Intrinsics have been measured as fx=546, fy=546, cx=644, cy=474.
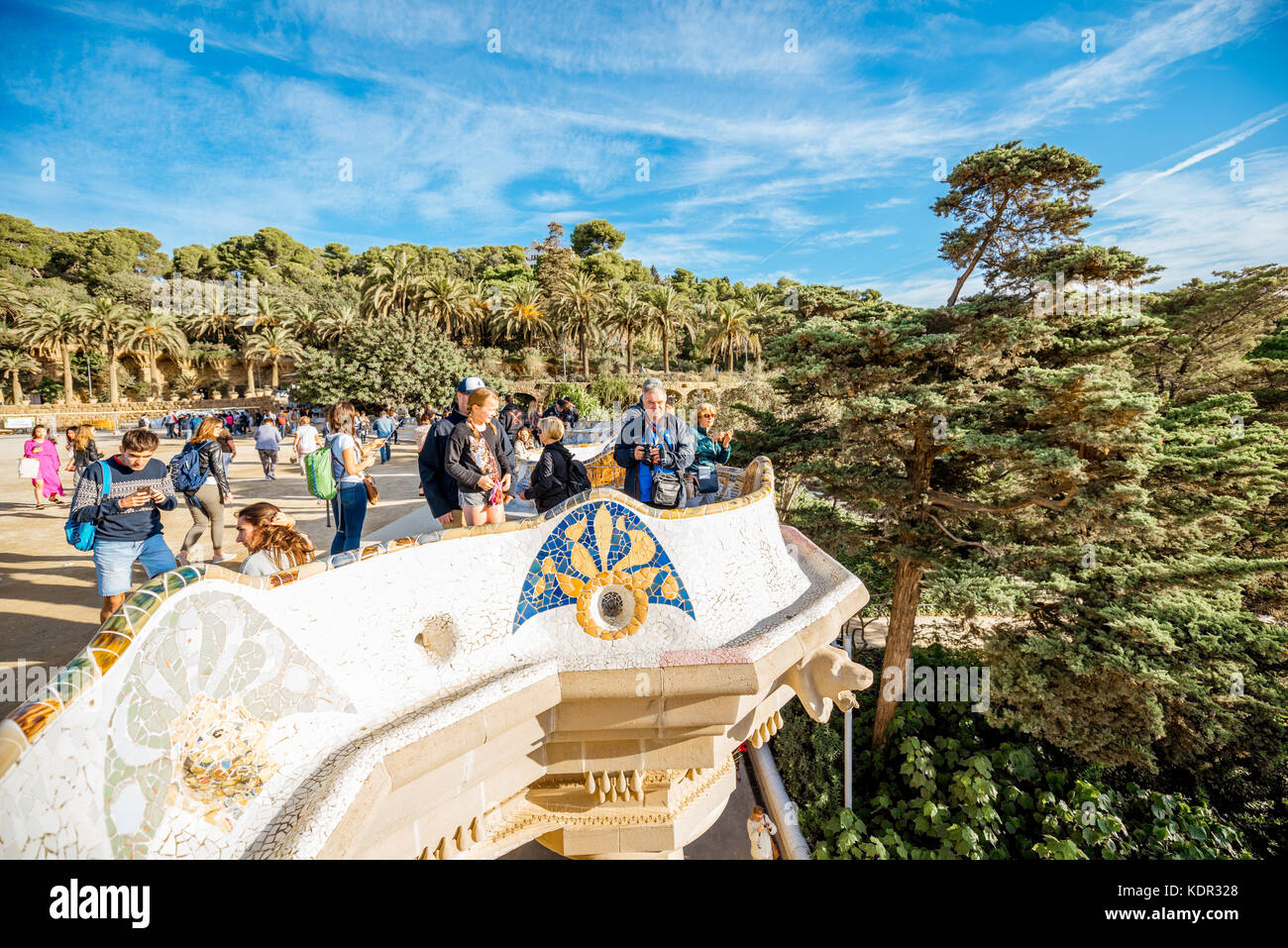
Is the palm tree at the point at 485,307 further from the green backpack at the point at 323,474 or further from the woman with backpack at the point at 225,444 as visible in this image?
the green backpack at the point at 323,474

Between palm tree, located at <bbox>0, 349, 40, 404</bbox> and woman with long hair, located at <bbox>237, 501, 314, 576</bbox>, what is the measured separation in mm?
53206

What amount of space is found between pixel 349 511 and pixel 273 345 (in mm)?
47471

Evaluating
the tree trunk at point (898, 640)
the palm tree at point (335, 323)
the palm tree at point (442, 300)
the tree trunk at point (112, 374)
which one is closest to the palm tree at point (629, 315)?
the palm tree at point (442, 300)

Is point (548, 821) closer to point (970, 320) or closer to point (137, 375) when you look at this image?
point (970, 320)

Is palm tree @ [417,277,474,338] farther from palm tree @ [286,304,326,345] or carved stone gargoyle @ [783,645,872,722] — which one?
carved stone gargoyle @ [783,645,872,722]

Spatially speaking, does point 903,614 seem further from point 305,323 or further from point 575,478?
point 305,323

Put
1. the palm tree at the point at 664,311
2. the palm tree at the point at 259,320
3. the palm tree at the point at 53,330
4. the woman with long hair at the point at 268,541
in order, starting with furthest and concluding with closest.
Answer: the palm tree at the point at 259,320 < the palm tree at the point at 664,311 < the palm tree at the point at 53,330 < the woman with long hair at the point at 268,541

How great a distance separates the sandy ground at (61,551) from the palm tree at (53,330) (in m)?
27.7

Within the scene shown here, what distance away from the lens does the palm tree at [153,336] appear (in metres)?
37.9

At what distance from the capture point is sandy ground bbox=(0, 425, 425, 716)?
509 cm

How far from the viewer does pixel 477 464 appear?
466 centimetres

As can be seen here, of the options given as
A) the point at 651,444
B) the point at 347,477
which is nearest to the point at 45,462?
the point at 347,477

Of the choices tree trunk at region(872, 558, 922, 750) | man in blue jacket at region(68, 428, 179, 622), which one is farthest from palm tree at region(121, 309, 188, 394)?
tree trunk at region(872, 558, 922, 750)
